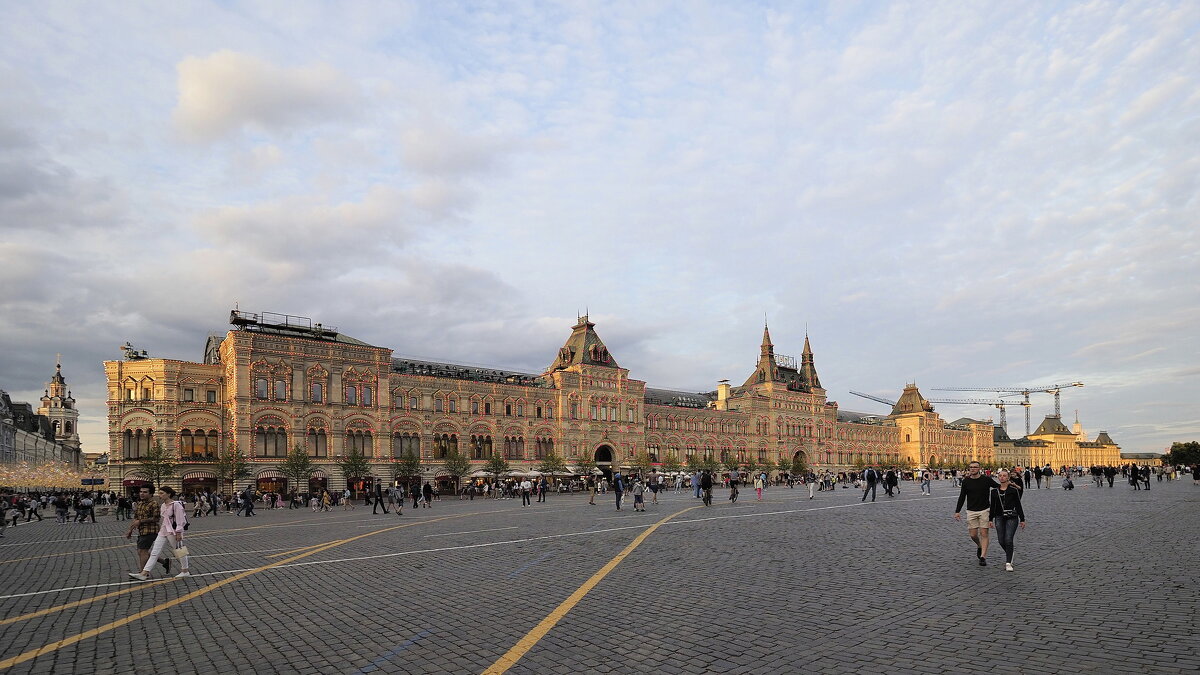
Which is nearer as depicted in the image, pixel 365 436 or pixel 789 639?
pixel 789 639

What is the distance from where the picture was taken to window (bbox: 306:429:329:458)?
196 ft

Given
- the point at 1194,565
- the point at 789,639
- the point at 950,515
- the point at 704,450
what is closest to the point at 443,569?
the point at 789,639

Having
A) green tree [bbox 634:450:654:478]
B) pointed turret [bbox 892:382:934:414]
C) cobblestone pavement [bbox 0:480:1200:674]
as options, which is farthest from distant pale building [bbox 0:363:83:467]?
pointed turret [bbox 892:382:934:414]

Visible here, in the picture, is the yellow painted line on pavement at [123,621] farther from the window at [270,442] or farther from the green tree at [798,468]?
the green tree at [798,468]

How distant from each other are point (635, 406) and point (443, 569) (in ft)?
235

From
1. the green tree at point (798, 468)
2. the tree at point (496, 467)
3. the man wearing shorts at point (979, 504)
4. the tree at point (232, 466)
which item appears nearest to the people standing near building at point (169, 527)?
the man wearing shorts at point (979, 504)

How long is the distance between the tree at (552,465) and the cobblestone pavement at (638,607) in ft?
163

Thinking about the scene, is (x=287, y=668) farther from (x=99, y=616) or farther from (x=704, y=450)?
(x=704, y=450)

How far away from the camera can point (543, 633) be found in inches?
355

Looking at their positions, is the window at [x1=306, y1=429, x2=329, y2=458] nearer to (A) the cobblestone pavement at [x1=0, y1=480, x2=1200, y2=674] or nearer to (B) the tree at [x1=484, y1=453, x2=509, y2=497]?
(B) the tree at [x1=484, y1=453, x2=509, y2=497]

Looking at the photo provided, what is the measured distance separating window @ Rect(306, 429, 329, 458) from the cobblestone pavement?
4066 centimetres

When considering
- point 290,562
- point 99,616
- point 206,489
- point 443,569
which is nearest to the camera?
point 99,616

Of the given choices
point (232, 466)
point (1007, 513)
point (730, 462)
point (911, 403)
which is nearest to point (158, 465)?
point (232, 466)

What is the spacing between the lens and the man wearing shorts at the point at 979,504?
1348 cm
